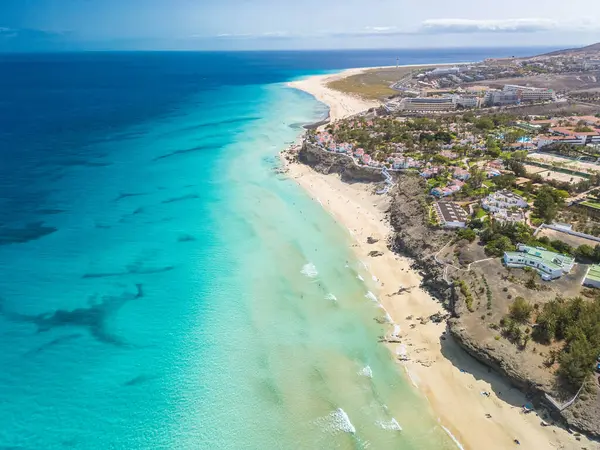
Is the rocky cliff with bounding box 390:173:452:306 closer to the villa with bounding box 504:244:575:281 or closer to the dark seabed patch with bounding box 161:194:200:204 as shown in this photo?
the villa with bounding box 504:244:575:281

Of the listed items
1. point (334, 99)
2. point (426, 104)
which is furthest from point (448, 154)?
point (334, 99)

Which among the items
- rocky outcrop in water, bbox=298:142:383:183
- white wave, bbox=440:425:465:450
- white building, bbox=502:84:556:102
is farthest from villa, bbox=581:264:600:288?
white building, bbox=502:84:556:102

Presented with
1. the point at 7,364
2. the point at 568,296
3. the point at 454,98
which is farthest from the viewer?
the point at 454,98

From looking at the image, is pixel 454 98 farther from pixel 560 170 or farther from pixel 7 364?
pixel 7 364

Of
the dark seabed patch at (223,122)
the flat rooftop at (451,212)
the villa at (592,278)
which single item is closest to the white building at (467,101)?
the dark seabed patch at (223,122)

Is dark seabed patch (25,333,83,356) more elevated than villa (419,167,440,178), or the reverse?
villa (419,167,440,178)

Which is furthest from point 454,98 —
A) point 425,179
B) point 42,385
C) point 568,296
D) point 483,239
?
point 42,385
